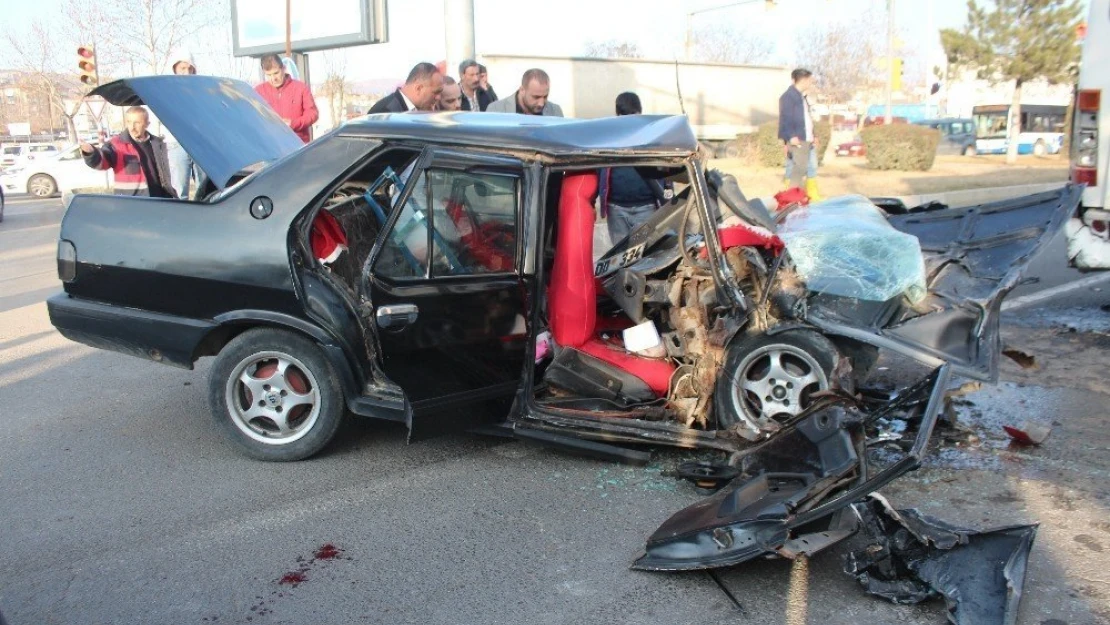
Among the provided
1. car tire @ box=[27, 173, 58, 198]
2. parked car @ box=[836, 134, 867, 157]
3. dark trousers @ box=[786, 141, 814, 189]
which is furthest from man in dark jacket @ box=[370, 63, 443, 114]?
parked car @ box=[836, 134, 867, 157]

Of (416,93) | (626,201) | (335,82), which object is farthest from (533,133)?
(335,82)

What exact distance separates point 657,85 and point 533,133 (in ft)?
94.2

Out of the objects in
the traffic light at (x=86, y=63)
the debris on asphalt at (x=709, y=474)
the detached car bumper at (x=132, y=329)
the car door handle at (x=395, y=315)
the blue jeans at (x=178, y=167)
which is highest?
the traffic light at (x=86, y=63)

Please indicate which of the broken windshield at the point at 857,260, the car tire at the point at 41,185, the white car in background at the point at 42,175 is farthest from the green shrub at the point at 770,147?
the car tire at the point at 41,185

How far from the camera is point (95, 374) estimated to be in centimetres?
657

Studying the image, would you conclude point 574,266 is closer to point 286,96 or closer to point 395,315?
point 395,315

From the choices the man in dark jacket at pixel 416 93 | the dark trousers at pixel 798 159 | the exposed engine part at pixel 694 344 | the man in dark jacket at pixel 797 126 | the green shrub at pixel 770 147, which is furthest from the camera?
the green shrub at pixel 770 147

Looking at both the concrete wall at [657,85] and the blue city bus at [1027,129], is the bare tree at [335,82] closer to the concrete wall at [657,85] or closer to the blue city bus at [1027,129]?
the concrete wall at [657,85]

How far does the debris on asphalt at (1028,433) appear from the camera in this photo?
4949 millimetres

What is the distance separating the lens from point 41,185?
27750 mm

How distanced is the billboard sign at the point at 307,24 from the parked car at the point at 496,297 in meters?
12.2

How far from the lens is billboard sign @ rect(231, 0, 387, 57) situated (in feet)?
54.4

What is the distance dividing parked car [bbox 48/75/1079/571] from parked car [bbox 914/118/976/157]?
134 feet

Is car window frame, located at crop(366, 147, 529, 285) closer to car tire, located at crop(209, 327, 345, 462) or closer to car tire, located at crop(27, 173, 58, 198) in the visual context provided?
car tire, located at crop(209, 327, 345, 462)
